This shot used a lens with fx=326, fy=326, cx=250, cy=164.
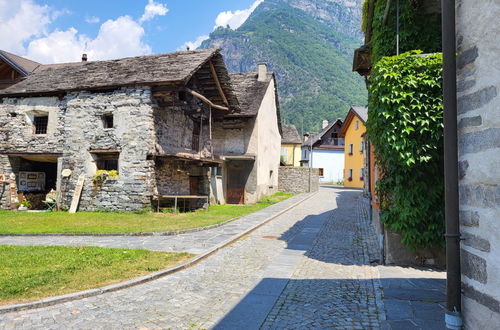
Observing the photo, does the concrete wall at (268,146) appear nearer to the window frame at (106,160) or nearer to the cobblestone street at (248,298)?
the window frame at (106,160)

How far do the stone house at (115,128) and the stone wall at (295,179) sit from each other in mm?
11270

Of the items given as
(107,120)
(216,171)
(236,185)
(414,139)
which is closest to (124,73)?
(107,120)

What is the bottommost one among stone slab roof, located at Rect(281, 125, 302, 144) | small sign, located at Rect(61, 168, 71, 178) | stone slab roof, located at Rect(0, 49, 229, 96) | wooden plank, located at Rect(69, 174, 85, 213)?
wooden plank, located at Rect(69, 174, 85, 213)

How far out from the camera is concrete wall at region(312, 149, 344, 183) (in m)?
44.6

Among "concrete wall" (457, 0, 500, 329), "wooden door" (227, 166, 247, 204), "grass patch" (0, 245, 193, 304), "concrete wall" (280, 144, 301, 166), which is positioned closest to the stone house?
"wooden door" (227, 166, 247, 204)

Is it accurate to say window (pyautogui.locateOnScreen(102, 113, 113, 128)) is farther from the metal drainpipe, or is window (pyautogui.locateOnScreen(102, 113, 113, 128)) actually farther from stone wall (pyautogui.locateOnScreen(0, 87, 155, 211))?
the metal drainpipe

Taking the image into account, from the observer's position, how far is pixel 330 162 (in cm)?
4488

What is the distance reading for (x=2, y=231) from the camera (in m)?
9.72

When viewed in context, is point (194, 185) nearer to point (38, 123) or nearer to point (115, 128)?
point (115, 128)

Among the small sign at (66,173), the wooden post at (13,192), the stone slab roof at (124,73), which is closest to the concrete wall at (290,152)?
the stone slab roof at (124,73)

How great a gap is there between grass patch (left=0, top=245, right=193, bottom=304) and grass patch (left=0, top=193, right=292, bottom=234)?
93.7 inches

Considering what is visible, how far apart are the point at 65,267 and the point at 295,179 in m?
24.1

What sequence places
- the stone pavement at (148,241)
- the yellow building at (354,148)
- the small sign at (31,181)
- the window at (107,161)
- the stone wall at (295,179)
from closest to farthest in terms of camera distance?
1. the stone pavement at (148,241)
2. the window at (107,161)
3. the small sign at (31,181)
4. the stone wall at (295,179)
5. the yellow building at (354,148)

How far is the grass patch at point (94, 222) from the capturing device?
10.1 metres
